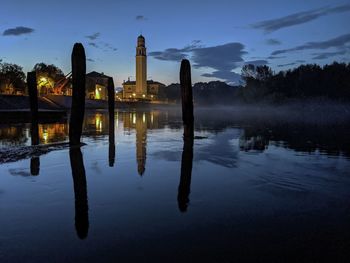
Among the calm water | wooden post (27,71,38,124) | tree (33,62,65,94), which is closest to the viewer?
the calm water

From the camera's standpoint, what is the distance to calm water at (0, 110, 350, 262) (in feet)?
16.1

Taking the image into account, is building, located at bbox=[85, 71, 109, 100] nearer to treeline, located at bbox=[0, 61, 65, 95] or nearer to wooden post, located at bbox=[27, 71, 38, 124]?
treeline, located at bbox=[0, 61, 65, 95]

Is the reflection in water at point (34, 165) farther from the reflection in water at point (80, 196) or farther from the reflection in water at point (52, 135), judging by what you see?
the reflection in water at point (52, 135)

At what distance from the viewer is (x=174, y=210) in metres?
6.76

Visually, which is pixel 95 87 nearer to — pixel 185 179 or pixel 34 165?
pixel 34 165

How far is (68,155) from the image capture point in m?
13.7

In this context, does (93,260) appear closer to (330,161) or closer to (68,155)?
(68,155)

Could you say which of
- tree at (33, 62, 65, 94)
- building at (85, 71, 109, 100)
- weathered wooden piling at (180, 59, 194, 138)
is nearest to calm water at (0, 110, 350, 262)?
weathered wooden piling at (180, 59, 194, 138)

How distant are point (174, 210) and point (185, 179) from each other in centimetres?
296

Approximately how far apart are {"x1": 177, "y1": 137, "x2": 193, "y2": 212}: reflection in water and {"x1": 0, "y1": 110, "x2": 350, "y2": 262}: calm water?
0.03 meters

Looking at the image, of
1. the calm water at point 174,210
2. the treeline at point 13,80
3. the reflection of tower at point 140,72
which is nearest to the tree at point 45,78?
the treeline at point 13,80

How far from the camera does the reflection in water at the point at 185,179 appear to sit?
7351 mm

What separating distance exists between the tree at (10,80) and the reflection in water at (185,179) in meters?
69.5

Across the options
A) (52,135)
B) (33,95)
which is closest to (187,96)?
(52,135)
